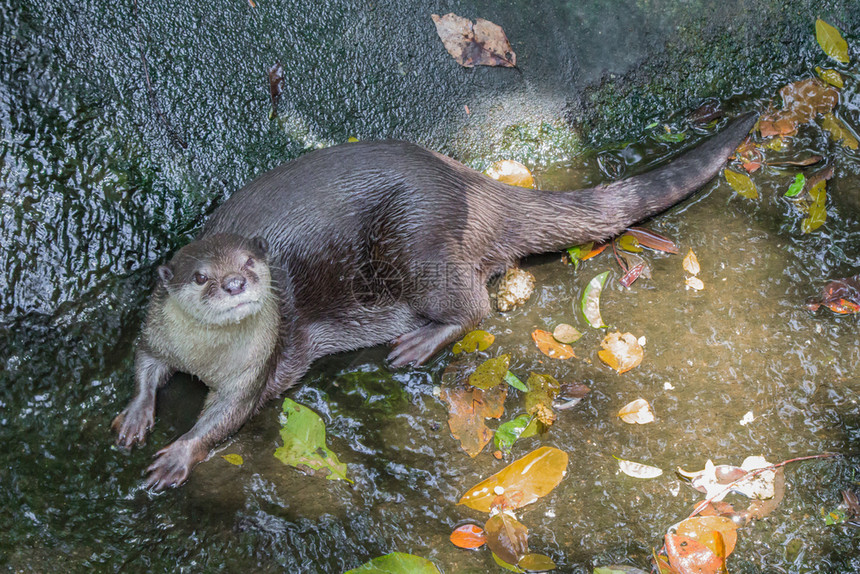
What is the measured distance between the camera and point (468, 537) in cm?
202

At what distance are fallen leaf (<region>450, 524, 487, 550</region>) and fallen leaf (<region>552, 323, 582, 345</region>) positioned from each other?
0.75m

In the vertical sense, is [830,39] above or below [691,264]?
above

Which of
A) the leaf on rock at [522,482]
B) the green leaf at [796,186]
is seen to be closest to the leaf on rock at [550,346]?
the leaf on rock at [522,482]

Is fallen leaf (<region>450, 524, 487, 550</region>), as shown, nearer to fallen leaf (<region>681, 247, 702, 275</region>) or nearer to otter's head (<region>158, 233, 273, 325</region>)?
otter's head (<region>158, 233, 273, 325</region>)

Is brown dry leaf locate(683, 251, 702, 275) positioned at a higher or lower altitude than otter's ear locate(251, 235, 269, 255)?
lower

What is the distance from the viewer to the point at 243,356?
2.20 meters

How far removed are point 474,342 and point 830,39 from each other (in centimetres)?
214

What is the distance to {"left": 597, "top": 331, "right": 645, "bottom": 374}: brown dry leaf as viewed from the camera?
240 cm

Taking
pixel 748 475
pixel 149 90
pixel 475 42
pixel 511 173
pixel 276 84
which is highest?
pixel 149 90

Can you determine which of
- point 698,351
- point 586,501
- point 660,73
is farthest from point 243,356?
point 660,73

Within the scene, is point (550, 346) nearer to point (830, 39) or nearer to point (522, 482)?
point (522, 482)

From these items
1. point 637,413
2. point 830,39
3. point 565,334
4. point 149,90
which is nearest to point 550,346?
point 565,334

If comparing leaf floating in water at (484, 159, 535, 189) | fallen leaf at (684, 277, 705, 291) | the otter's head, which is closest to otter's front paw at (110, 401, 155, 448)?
the otter's head

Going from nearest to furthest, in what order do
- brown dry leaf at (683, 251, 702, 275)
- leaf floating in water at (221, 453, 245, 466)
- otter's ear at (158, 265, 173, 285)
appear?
otter's ear at (158, 265, 173, 285) → leaf floating in water at (221, 453, 245, 466) → brown dry leaf at (683, 251, 702, 275)
